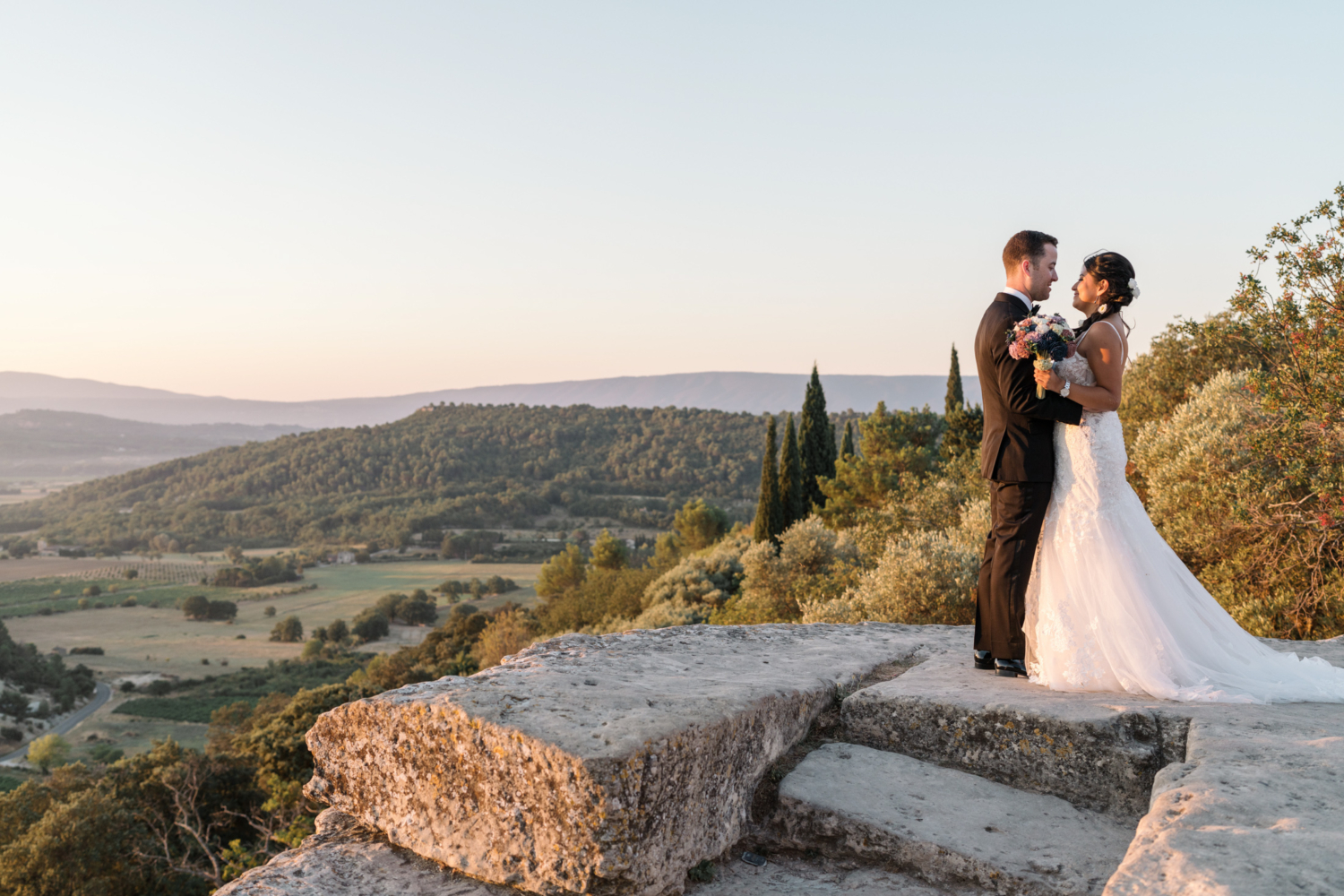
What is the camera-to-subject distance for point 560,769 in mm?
2350

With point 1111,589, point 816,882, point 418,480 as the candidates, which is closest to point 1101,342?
point 1111,589

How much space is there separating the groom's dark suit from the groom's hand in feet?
0.38

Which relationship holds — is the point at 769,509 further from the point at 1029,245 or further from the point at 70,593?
the point at 70,593

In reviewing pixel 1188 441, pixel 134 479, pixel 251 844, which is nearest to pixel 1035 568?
pixel 1188 441

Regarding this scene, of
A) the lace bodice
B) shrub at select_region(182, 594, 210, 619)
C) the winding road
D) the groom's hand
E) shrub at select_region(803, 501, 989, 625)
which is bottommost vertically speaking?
the winding road

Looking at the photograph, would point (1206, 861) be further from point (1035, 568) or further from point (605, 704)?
point (1035, 568)

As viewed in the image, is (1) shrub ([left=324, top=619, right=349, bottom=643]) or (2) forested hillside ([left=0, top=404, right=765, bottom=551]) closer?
(1) shrub ([left=324, top=619, right=349, bottom=643])

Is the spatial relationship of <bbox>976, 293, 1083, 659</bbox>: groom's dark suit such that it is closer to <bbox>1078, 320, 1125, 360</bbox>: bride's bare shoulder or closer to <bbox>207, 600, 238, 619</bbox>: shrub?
<bbox>1078, 320, 1125, 360</bbox>: bride's bare shoulder

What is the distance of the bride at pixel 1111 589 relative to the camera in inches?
148

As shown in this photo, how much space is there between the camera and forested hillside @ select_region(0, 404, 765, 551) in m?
87.9

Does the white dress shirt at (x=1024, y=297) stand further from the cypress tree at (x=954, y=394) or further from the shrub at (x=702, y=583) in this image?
the cypress tree at (x=954, y=394)

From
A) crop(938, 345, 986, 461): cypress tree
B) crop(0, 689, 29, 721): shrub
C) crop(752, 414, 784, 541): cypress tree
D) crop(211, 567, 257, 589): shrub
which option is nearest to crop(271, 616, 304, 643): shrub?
crop(211, 567, 257, 589): shrub

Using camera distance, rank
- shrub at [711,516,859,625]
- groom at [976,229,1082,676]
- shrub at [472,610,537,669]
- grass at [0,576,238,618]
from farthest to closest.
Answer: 1. grass at [0,576,238,618]
2. shrub at [472,610,537,669]
3. shrub at [711,516,859,625]
4. groom at [976,229,1082,676]

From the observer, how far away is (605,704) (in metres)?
2.83
